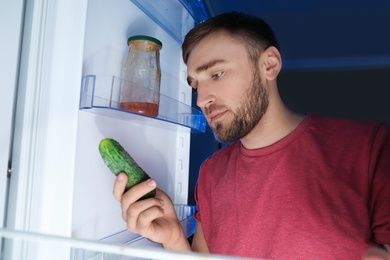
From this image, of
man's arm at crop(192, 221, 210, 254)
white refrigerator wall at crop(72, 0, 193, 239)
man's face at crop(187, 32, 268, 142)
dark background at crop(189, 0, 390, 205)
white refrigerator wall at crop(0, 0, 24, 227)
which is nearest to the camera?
white refrigerator wall at crop(0, 0, 24, 227)

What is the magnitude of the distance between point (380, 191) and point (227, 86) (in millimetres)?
415

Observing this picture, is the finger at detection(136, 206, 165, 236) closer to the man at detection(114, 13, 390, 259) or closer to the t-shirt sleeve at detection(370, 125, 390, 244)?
the man at detection(114, 13, 390, 259)

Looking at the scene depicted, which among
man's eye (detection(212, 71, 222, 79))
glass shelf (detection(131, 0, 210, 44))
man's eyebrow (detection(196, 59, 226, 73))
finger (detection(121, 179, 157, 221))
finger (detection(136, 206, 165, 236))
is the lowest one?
finger (detection(136, 206, 165, 236))

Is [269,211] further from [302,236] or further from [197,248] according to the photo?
[197,248]

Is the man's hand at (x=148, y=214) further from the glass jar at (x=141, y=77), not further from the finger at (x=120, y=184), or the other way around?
the glass jar at (x=141, y=77)

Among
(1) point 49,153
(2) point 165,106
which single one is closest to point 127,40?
(2) point 165,106

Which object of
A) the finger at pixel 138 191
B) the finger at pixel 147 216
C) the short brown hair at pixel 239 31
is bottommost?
the finger at pixel 147 216

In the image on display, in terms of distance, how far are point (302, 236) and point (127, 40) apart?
60cm

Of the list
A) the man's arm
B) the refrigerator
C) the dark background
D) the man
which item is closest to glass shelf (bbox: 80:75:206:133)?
the refrigerator

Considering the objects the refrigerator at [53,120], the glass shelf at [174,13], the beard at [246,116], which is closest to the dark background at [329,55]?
the glass shelf at [174,13]

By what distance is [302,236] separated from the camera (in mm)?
704

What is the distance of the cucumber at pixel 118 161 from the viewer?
55 cm

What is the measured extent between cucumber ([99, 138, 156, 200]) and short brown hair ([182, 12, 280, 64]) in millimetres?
423

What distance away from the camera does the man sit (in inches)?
26.6
